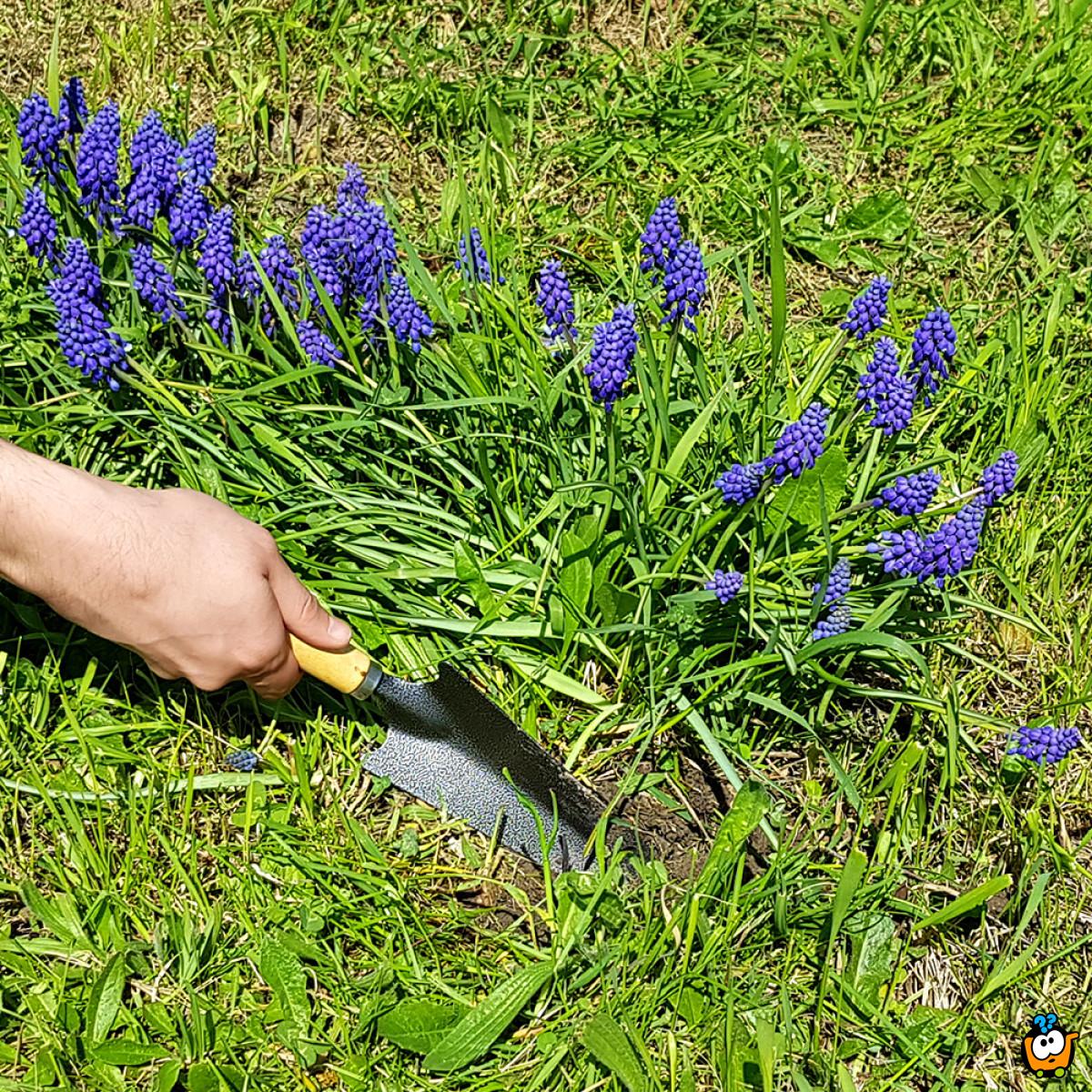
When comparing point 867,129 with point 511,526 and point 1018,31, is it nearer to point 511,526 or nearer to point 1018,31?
point 1018,31

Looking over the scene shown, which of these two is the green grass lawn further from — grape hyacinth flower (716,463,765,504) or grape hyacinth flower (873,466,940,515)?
grape hyacinth flower (873,466,940,515)

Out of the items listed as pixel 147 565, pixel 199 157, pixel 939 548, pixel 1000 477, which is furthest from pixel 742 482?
pixel 199 157

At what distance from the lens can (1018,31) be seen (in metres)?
4.17

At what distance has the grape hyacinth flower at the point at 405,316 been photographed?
277 cm

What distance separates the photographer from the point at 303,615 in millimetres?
2605

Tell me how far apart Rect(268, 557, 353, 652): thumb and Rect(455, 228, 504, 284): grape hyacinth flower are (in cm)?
89

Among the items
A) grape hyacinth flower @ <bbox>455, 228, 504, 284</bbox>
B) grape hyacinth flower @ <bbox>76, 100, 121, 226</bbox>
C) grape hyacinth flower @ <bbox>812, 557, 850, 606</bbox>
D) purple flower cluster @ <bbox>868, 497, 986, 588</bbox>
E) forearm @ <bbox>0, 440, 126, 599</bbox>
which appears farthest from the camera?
grape hyacinth flower @ <bbox>455, 228, 504, 284</bbox>

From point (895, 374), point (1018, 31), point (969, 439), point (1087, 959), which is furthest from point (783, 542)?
point (1018, 31)

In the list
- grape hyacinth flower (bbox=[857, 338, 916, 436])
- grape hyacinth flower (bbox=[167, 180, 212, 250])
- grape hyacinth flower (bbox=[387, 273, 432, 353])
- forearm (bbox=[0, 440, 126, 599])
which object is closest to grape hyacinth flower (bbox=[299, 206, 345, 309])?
grape hyacinth flower (bbox=[387, 273, 432, 353])

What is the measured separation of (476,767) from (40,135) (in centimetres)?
171

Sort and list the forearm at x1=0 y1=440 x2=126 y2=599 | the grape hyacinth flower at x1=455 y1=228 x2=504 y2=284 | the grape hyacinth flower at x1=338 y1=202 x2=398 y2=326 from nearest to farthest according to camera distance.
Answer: the forearm at x1=0 y1=440 x2=126 y2=599
the grape hyacinth flower at x1=338 y1=202 x2=398 y2=326
the grape hyacinth flower at x1=455 y1=228 x2=504 y2=284

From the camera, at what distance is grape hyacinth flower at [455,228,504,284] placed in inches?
119

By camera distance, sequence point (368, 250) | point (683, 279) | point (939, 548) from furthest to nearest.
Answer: point (368, 250), point (683, 279), point (939, 548)

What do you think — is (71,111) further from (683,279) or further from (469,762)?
(469,762)
